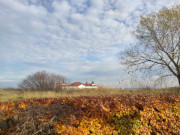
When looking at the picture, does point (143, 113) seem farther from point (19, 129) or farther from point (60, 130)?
point (19, 129)

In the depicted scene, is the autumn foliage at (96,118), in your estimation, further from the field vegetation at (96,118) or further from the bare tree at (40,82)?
the bare tree at (40,82)

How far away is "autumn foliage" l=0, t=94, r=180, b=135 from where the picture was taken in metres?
3.32

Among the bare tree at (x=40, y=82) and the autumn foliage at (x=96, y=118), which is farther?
the bare tree at (x=40, y=82)

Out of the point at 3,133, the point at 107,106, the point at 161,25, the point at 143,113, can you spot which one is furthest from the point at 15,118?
the point at 161,25

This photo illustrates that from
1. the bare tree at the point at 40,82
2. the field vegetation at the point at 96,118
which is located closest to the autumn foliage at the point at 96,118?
the field vegetation at the point at 96,118

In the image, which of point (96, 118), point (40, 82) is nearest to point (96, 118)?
point (96, 118)

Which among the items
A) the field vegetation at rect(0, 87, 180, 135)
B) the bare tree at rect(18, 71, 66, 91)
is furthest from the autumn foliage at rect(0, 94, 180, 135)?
the bare tree at rect(18, 71, 66, 91)

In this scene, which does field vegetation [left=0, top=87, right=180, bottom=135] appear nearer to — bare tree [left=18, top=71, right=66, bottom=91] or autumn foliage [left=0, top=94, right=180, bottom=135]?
autumn foliage [left=0, top=94, right=180, bottom=135]

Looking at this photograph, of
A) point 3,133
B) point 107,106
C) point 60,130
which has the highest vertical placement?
point 107,106

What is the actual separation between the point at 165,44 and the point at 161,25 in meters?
1.85

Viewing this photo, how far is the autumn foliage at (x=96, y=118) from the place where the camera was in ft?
10.9

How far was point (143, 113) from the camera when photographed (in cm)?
391

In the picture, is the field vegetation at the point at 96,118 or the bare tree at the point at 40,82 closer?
the field vegetation at the point at 96,118

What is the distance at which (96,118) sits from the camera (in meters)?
3.50
